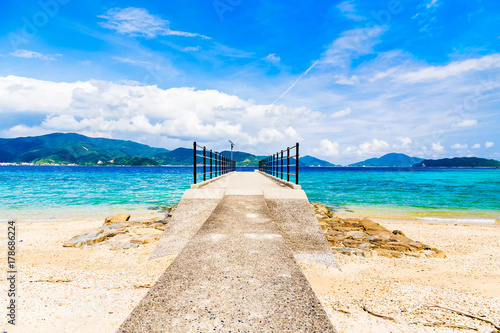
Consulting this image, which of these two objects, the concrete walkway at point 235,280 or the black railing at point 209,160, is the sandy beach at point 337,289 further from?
the black railing at point 209,160

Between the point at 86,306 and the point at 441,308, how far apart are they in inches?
181

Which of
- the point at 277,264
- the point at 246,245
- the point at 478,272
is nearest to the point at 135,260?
the point at 246,245

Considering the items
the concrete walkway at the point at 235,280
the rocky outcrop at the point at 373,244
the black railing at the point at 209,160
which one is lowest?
the rocky outcrop at the point at 373,244

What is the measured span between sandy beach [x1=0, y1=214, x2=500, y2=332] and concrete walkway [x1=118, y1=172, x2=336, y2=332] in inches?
28.9

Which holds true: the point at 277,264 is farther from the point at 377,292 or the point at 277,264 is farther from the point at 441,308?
the point at 441,308

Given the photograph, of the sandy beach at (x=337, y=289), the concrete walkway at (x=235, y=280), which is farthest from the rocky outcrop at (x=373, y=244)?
the concrete walkway at (x=235, y=280)

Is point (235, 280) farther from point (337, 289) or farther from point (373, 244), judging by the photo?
point (373, 244)

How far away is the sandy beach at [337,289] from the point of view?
10.7ft

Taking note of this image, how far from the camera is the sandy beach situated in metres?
3.26

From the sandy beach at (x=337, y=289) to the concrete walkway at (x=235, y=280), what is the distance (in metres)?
0.73

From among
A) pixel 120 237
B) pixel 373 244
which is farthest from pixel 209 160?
pixel 373 244

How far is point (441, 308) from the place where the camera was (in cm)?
362

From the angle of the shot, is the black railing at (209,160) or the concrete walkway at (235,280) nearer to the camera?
the concrete walkway at (235,280)

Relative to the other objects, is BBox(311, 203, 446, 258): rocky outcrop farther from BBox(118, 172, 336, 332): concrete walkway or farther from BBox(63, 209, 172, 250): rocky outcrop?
BBox(63, 209, 172, 250): rocky outcrop
